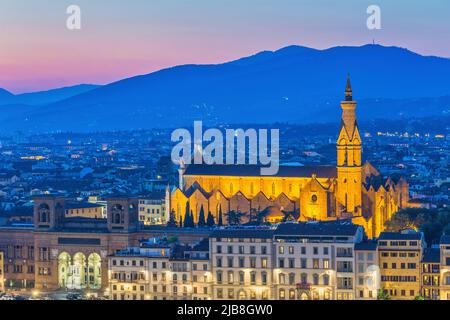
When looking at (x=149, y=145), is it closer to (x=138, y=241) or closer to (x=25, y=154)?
(x=25, y=154)

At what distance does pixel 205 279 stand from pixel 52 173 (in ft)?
203

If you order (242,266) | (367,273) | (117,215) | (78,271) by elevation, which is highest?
(117,215)

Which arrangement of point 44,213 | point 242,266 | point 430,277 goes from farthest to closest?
point 44,213 < point 242,266 < point 430,277

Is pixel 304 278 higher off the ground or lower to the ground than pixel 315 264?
lower

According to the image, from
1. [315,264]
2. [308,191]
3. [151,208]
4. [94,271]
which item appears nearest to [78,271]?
[94,271]

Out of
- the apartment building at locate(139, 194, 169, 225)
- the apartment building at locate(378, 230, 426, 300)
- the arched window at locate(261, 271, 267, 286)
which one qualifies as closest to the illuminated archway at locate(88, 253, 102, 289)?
the arched window at locate(261, 271, 267, 286)

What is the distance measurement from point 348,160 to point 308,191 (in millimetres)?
1643

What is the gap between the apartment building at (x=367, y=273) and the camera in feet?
86.4

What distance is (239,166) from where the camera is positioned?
4619cm

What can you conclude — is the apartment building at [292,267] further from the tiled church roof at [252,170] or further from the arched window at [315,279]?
the tiled church roof at [252,170]

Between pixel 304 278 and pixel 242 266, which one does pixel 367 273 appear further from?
pixel 242 266

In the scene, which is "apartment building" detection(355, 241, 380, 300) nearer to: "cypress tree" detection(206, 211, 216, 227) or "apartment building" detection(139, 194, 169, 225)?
"cypress tree" detection(206, 211, 216, 227)

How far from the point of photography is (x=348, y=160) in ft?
135
